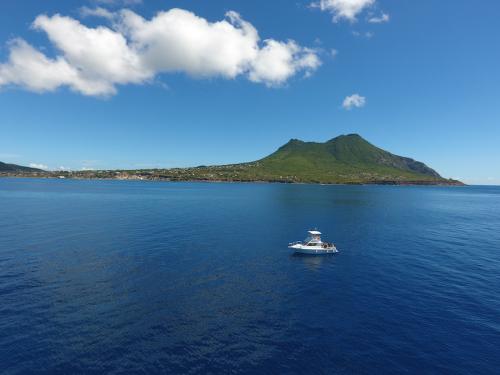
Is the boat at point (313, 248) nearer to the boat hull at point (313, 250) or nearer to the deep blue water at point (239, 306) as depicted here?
the boat hull at point (313, 250)

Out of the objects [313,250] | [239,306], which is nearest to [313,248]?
[313,250]

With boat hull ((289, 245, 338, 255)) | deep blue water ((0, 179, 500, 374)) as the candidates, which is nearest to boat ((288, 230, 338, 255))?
boat hull ((289, 245, 338, 255))

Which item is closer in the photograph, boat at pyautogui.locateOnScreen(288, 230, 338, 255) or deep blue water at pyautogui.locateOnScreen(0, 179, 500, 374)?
deep blue water at pyautogui.locateOnScreen(0, 179, 500, 374)

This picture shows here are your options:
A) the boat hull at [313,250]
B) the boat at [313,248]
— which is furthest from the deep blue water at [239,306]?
the boat at [313,248]

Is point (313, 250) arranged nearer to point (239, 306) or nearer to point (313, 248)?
point (313, 248)

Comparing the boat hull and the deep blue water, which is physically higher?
the boat hull

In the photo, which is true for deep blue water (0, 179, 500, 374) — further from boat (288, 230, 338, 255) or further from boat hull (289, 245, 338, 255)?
boat (288, 230, 338, 255)

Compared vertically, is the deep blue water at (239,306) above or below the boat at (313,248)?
below

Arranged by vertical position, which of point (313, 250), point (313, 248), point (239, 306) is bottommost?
point (239, 306)

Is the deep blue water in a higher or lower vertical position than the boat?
lower
